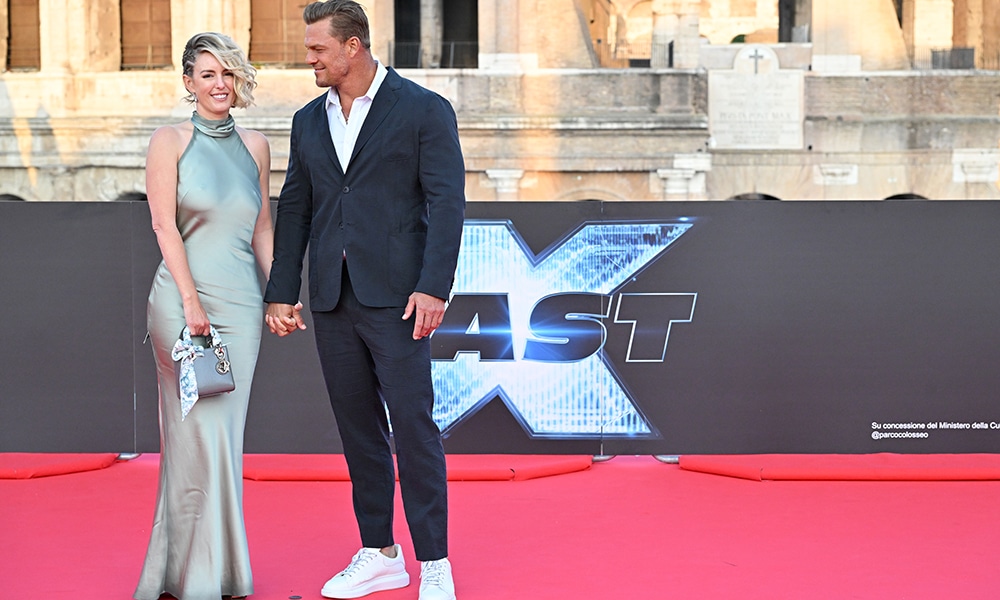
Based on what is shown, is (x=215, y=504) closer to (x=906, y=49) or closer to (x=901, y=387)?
(x=901, y=387)

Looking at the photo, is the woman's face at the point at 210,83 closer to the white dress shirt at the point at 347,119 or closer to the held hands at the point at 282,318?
the white dress shirt at the point at 347,119

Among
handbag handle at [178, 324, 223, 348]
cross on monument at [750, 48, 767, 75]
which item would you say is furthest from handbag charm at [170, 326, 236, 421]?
cross on monument at [750, 48, 767, 75]

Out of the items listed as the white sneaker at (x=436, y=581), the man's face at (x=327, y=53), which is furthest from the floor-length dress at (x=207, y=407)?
the white sneaker at (x=436, y=581)

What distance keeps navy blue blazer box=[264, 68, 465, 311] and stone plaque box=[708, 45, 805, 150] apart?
1815 centimetres

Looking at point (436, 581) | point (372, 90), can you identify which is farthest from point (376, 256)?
point (436, 581)

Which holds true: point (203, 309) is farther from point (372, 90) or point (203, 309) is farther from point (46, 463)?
point (46, 463)

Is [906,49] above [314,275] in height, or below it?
above

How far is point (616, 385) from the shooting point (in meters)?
6.83

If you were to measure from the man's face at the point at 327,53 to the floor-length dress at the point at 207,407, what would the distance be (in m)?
0.37

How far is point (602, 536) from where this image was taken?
16.9 feet

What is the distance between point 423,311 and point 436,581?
90cm

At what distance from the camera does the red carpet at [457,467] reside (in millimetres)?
6277

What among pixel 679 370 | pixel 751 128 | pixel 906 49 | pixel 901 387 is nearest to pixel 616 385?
pixel 679 370

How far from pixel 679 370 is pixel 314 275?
121 inches
